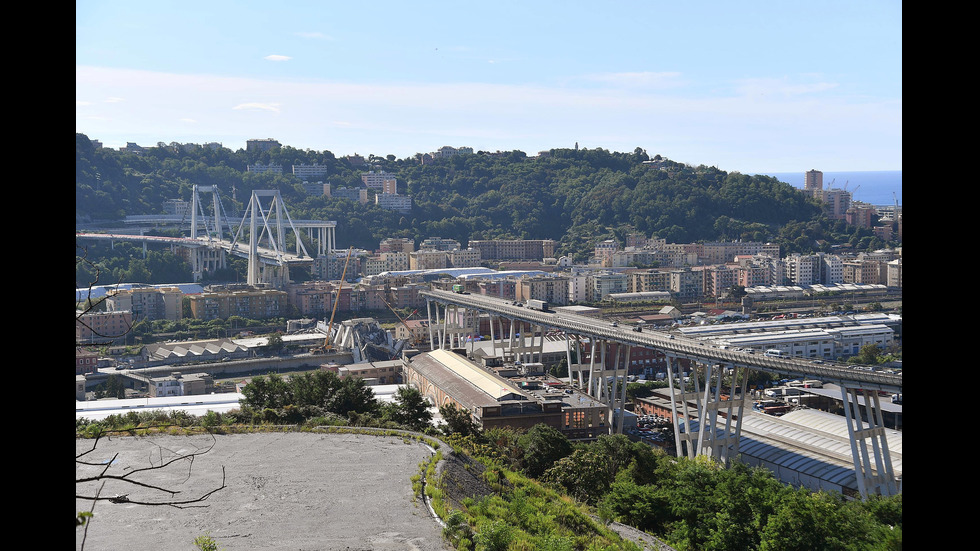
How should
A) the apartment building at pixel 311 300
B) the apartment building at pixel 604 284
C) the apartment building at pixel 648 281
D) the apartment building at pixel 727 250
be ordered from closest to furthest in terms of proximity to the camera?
1. the apartment building at pixel 311 300
2. the apartment building at pixel 604 284
3. the apartment building at pixel 648 281
4. the apartment building at pixel 727 250

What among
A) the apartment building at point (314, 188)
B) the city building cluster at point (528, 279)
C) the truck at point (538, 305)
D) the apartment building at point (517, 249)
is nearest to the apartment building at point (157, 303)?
the city building cluster at point (528, 279)

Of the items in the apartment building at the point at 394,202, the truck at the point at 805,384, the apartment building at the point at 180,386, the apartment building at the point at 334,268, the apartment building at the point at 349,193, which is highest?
the apartment building at the point at 349,193

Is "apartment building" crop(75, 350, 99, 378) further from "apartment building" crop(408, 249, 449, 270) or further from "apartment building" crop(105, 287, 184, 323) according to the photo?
"apartment building" crop(408, 249, 449, 270)

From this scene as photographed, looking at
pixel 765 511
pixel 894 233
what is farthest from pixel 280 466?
pixel 894 233

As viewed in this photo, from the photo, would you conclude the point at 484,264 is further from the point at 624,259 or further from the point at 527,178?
the point at 527,178

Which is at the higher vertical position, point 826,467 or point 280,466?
point 280,466

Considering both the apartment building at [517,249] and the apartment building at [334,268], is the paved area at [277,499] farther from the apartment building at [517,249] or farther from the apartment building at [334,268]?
the apartment building at [517,249]
